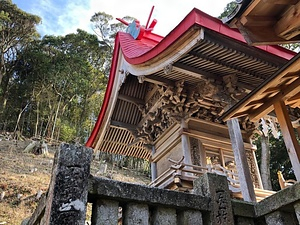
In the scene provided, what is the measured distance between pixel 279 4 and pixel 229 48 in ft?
5.98

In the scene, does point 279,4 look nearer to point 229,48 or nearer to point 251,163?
point 229,48

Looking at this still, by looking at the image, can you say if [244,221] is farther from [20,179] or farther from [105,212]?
[20,179]

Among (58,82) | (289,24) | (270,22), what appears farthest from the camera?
(58,82)

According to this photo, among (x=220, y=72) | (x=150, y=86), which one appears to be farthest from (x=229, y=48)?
(x=150, y=86)

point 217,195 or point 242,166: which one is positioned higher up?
point 242,166

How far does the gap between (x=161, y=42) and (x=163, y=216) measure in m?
3.75

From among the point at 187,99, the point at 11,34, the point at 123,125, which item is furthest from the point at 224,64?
the point at 11,34

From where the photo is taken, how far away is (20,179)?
1616 cm

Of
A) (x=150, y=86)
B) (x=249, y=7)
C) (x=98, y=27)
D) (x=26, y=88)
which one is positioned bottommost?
(x=249, y=7)

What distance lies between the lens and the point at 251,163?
7.09 meters

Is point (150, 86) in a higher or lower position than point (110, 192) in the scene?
higher

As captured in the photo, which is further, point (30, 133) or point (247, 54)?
point (30, 133)

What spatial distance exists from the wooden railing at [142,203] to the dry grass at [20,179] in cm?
1104

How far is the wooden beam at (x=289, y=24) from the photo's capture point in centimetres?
307
